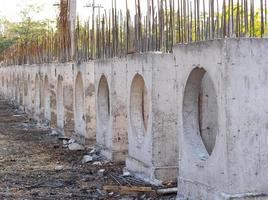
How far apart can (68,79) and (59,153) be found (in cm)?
303

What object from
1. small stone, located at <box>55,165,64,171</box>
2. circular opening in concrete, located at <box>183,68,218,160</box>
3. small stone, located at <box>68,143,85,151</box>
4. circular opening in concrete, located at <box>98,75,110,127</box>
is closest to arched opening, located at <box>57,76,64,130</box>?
small stone, located at <box>68,143,85,151</box>

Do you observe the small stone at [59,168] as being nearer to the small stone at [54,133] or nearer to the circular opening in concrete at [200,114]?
the circular opening in concrete at [200,114]

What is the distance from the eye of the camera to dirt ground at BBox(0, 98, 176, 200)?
8.40 m

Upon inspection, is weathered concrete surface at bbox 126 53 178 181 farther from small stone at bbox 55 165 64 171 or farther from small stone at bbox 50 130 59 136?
small stone at bbox 50 130 59 136

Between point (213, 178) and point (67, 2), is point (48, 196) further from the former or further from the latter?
point (67, 2)

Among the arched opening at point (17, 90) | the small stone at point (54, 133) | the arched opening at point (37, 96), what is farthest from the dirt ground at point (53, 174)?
the arched opening at point (17, 90)

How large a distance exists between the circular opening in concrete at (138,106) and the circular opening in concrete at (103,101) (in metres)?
2.18

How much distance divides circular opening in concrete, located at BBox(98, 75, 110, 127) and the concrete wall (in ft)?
0.07

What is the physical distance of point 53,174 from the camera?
1007 cm

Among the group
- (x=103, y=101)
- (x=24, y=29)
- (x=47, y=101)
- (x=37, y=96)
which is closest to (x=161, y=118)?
(x=103, y=101)

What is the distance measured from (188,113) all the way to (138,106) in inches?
94.4

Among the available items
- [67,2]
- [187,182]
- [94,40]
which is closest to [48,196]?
[187,182]

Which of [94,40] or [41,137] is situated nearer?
[94,40]

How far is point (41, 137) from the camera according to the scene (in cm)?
1609
